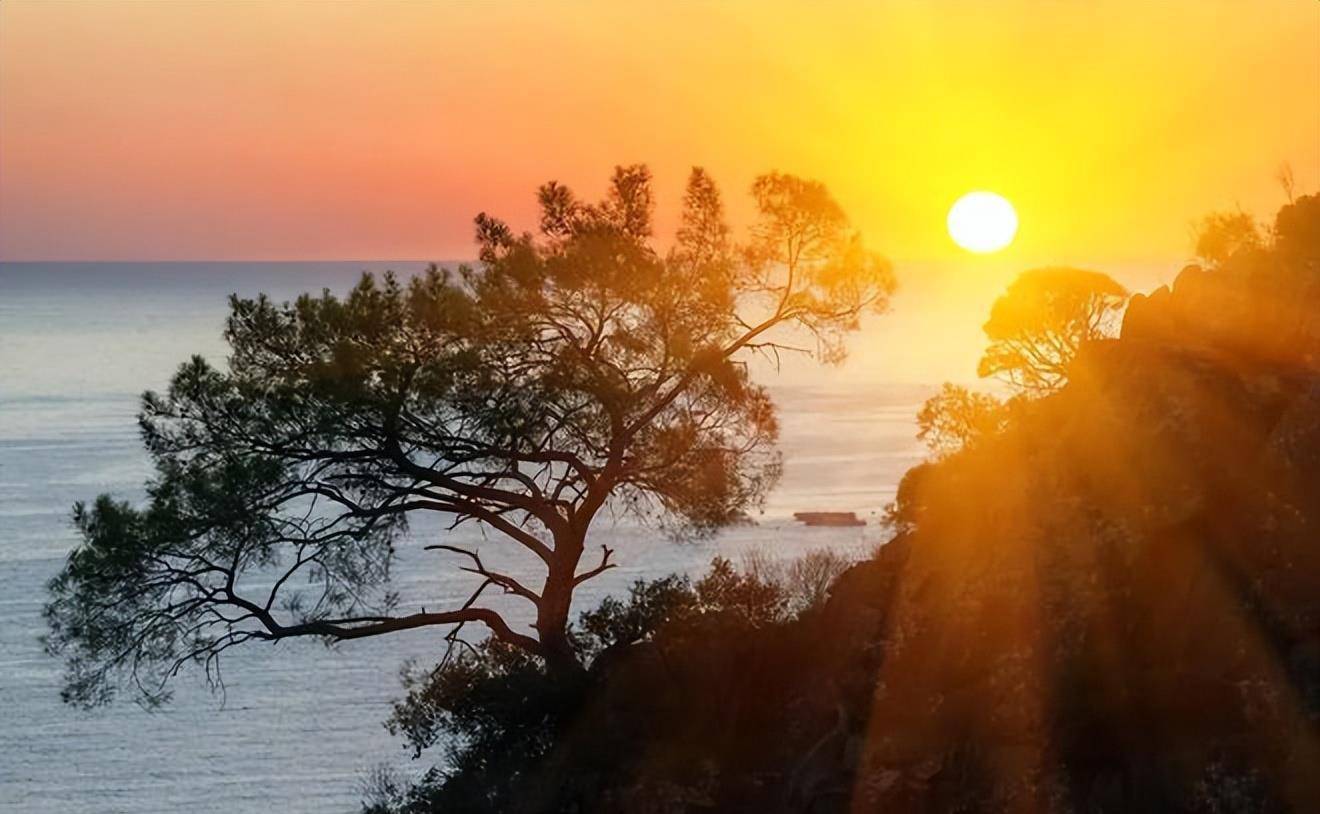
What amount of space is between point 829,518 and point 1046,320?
42477 mm

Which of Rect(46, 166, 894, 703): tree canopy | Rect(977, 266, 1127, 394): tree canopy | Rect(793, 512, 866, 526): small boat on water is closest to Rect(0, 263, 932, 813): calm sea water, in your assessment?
Rect(793, 512, 866, 526): small boat on water

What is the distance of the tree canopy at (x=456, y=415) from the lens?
19328mm

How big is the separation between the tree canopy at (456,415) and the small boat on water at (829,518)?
5079cm

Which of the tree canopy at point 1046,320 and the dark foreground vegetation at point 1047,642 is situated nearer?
the dark foreground vegetation at point 1047,642

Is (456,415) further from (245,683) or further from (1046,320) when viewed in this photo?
(245,683)

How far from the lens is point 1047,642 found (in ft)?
48.9

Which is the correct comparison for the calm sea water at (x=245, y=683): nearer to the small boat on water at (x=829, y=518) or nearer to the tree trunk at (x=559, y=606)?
the small boat on water at (x=829, y=518)

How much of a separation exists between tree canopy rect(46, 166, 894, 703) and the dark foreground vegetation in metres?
1.86

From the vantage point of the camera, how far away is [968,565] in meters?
16.2

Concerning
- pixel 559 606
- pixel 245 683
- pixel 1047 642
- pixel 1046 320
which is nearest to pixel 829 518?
pixel 245 683

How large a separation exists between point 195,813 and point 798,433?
65.6 meters

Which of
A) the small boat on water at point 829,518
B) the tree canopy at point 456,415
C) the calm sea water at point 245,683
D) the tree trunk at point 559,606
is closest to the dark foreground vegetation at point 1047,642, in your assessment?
the tree trunk at point 559,606

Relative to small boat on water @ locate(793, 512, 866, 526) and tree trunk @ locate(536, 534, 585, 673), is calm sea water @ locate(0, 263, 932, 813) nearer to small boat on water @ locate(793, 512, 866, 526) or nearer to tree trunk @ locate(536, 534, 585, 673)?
small boat on water @ locate(793, 512, 866, 526)

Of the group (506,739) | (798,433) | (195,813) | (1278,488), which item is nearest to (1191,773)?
(1278,488)
